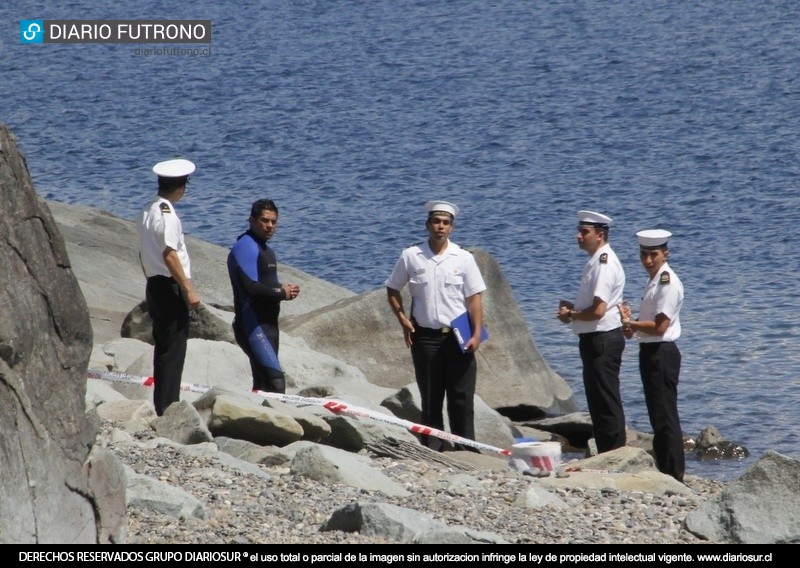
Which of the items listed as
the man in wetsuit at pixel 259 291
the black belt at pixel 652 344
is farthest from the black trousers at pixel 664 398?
the man in wetsuit at pixel 259 291

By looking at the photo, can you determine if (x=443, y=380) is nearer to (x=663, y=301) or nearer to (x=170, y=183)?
(x=663, y=301)

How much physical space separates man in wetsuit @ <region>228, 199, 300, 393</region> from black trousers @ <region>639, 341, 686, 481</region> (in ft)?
8.24

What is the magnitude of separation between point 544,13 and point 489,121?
432 inches

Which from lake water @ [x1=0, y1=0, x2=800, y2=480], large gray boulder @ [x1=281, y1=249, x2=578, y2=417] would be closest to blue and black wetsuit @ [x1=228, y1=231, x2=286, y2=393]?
large gray boulder @ [x1=281, y1=249, x2=578, y2=417]

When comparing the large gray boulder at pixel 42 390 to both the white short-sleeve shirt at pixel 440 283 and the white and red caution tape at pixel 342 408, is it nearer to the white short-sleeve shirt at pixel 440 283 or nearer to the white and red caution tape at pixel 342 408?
the white and red caution tape at pixel 342 408

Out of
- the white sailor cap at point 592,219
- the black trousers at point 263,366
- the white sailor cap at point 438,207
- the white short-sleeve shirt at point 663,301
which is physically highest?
the white sailor cap at point 438,207

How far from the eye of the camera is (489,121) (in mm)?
30156

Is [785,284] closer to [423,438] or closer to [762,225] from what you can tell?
[762,225]

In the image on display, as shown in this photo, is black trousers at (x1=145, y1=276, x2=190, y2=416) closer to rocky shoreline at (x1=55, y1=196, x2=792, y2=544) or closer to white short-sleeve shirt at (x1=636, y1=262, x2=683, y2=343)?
rocky shoreline at (x1=55, y1=196, x2=792, y2=544)

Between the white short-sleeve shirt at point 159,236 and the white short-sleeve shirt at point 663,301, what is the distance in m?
3.13

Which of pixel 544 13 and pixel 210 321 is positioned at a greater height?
pixel 544 13

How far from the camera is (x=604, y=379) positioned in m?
9.27

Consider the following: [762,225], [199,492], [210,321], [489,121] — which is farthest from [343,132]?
[199,492]

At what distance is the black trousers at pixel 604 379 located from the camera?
925cm
